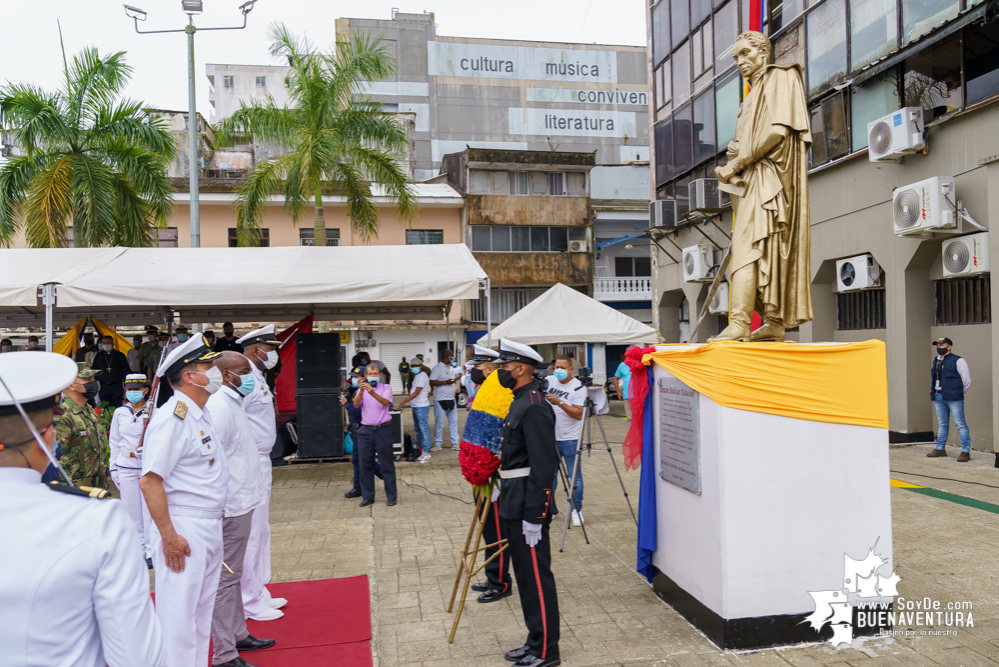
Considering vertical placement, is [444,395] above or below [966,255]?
below

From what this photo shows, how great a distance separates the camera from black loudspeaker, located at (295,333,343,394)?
482 inches

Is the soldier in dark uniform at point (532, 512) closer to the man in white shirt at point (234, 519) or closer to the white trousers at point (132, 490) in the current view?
the man in white shirt at point (234, 519)

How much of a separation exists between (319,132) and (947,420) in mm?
15450

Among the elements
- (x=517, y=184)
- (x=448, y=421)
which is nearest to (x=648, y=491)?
(x=448, y=421)

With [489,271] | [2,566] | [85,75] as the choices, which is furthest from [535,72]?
[2,566]

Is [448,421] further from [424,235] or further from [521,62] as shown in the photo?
[521,62]

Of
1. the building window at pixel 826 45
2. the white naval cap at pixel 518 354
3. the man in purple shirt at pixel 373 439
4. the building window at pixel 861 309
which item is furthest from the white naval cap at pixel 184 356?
the building window at pixel 826 45

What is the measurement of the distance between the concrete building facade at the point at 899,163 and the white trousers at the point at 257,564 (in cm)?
1023

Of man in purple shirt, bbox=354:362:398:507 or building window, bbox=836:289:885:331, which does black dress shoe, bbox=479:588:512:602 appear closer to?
man in purple shirt, bbox=354:362:398:507

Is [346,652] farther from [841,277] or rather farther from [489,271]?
[489,271]

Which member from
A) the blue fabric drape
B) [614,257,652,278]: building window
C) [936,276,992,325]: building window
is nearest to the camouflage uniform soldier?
the blue fabric drape

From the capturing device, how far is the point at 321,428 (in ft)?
41.1

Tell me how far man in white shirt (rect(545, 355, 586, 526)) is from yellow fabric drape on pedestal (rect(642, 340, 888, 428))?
3.03 m

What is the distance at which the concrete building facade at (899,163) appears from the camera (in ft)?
36.2
